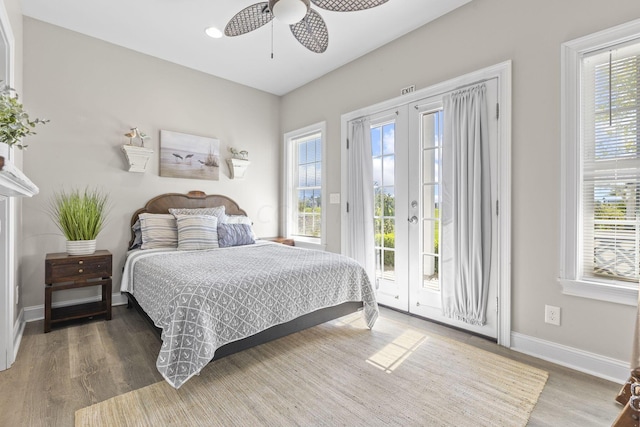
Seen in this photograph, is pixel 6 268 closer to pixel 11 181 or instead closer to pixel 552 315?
pixel 11 181

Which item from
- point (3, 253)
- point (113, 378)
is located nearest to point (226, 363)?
point (113, 378)

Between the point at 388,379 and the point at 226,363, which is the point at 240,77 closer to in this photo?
the point at 226,363

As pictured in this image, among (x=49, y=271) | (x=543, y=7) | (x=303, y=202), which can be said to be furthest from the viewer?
(x=303, y=202)

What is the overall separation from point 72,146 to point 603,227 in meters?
4.59

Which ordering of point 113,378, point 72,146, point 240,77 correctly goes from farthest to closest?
Result: point 240,77 < point 72,146 < point 113,378

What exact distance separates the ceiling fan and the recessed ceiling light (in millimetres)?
752

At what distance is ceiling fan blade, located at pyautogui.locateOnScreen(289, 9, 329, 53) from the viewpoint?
2188 mm

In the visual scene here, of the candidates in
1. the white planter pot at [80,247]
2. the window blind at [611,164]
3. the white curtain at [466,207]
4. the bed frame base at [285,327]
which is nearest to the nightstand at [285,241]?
the bed frame base at [285,327]

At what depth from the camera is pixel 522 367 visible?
206cm

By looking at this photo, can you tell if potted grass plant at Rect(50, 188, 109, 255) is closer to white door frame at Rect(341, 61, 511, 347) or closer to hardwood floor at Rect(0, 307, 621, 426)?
hardwood floor at Rect(0, 307, 621, 426)

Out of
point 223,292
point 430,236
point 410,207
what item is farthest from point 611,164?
point 223,292

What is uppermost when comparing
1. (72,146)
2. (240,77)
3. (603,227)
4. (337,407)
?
(240,77)

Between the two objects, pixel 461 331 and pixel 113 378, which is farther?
pixel 461 331

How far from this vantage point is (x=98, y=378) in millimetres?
1925
